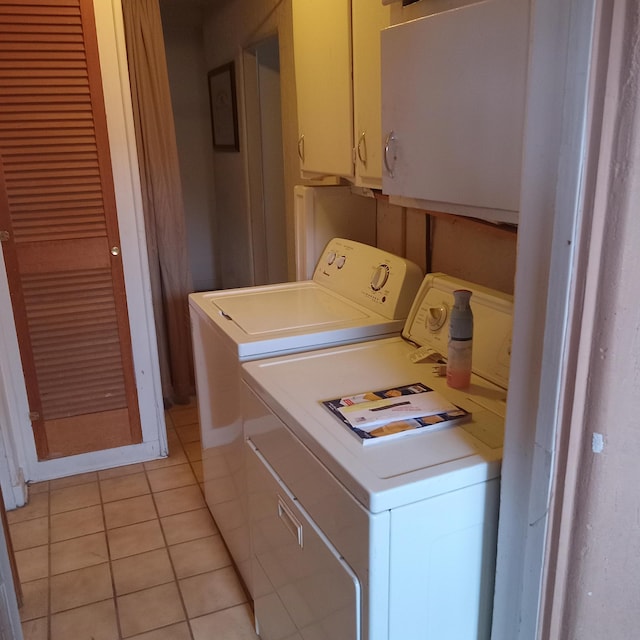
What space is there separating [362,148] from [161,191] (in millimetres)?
1572

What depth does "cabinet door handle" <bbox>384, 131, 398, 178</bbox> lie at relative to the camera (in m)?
1.54

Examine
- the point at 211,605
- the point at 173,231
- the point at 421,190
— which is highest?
the point at 421,190

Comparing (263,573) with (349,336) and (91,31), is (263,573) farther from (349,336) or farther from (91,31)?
(91,31)

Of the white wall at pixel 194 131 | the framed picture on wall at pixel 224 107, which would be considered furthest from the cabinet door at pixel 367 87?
the white wall at pixel 194 131

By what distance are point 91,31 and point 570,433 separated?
232 cm

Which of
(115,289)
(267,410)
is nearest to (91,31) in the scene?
(115,289)

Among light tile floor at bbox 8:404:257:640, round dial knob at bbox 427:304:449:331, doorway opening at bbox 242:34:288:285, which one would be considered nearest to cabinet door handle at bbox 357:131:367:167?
round dial knob at bbox 427:304:449:331

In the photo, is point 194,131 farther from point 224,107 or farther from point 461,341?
point 461,341

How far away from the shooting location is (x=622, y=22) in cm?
75

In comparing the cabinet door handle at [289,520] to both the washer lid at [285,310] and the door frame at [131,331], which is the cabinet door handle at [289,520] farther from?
the door frame at [131,331]

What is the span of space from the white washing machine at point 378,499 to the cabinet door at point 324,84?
650 mm

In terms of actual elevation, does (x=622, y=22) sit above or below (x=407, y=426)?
above

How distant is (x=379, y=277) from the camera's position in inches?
81.3

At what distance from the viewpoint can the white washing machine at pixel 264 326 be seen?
1.83 metres
